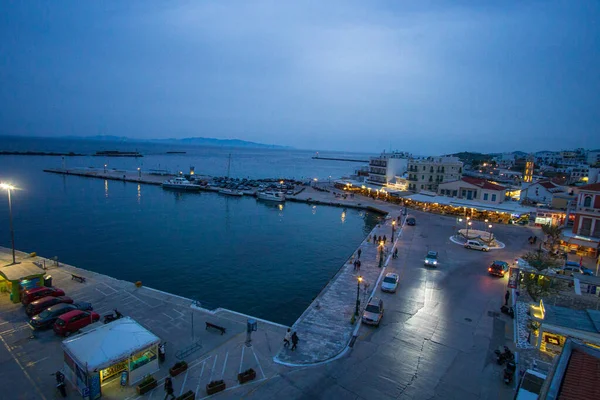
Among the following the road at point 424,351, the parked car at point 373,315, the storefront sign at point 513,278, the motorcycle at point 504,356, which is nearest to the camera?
the road at point 424,351

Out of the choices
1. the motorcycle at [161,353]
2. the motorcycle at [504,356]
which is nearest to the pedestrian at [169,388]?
the motorcycle at [161,353]

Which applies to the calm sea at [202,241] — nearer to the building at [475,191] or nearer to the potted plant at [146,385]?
the potted plant at [146,385]

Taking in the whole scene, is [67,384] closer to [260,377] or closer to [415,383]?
[260,377]

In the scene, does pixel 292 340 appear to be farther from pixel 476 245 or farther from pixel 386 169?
pixel 386 169

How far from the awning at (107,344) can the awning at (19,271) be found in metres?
7.90

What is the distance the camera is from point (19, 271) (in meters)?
17.2

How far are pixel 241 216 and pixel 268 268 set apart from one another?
21.3 meters

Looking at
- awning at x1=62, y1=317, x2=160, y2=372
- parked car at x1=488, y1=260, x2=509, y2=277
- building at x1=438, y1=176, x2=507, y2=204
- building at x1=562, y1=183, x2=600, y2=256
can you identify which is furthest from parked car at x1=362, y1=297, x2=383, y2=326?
building at x1=438, y1=176, x2=507, y2=204

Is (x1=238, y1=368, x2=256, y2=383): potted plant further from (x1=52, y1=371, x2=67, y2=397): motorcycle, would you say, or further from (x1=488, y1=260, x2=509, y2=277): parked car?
(x1=488, y1=260, x2=509, y2=277): parked car

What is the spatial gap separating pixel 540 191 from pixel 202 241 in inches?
2023

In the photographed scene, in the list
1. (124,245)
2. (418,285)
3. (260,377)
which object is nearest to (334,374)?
(260,377)

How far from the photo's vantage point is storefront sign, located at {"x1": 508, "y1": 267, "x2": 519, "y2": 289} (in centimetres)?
1984

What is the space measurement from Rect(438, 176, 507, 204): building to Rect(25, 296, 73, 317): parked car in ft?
146

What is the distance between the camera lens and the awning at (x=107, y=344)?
10625mm
